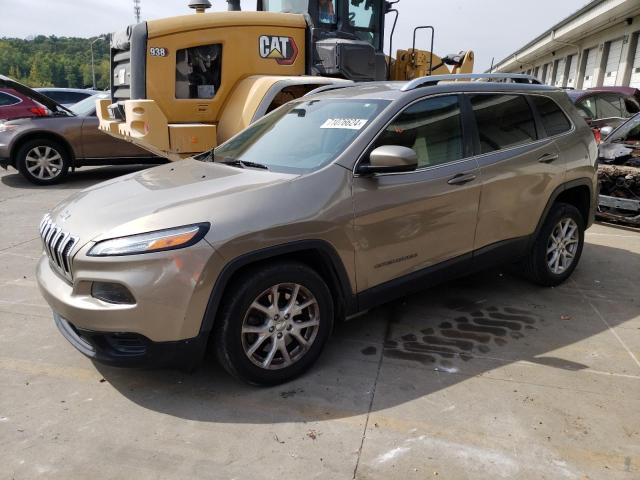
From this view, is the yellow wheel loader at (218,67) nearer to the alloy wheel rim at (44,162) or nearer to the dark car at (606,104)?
the alloy wheel rim at (44,162)

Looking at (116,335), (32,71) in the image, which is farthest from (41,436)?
(32,71)

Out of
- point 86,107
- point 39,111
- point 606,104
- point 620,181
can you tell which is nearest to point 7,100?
point 39,111

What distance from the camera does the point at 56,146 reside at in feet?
31.3

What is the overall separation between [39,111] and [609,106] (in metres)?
11.1

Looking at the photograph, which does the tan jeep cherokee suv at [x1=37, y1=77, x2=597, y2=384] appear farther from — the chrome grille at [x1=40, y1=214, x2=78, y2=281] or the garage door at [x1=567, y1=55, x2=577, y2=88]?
the garage door at [x1=567, y1=55, x2=577, y2=88]

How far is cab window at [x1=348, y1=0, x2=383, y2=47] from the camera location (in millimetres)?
8055

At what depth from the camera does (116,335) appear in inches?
110

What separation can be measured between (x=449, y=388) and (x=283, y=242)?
52.1 inches

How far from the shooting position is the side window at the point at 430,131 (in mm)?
3553

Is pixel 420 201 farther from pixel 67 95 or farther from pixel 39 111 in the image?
pixel 67 95

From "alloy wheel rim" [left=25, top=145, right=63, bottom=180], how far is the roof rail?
7.87 m

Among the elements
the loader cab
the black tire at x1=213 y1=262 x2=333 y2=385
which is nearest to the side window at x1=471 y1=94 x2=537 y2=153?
the black tire at x1=213 y1=262 x2=333 y2=385

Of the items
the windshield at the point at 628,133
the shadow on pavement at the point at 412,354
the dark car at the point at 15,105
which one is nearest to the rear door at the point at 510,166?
the shadow on pavement at the point at 412,354

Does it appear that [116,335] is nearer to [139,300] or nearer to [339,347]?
[139,300]
